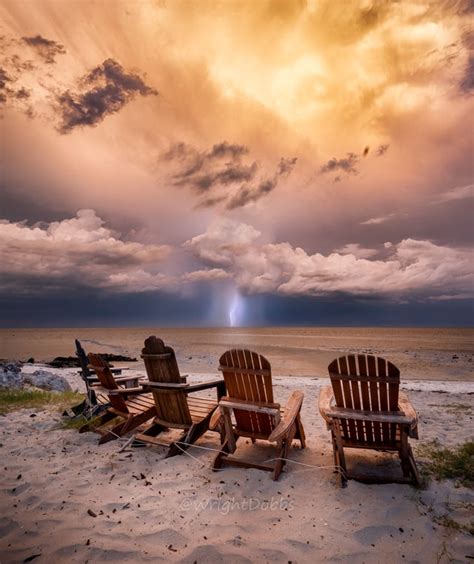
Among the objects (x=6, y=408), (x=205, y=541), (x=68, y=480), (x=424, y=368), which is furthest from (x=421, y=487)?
(x=424, y=368)

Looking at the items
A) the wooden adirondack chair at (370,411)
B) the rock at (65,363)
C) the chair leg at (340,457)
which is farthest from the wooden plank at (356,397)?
the rock at (65,363)

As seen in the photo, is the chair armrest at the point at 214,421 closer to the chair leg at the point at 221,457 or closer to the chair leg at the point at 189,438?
the chair leg at the point at 189,438

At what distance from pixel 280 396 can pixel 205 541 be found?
6.54 meters

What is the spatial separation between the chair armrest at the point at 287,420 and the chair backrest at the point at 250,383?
0.57 ft

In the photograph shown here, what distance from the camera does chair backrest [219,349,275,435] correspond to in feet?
11.6

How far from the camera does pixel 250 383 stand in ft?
11.9

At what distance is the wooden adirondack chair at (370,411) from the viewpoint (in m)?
3.20

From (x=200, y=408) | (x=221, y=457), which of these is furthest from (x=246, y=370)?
(x=200, y=408)

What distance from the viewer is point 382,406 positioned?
3.31 metres

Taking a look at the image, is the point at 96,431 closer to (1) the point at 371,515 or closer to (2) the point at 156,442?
(2) the point at 156,442

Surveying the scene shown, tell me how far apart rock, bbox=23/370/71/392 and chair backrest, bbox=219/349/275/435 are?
23.8 ft

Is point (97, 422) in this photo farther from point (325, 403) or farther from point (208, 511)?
point (325, 403)

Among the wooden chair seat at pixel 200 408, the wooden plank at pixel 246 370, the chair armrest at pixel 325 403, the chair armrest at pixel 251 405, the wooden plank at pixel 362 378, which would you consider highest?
the wooden plank at pixel 246 370

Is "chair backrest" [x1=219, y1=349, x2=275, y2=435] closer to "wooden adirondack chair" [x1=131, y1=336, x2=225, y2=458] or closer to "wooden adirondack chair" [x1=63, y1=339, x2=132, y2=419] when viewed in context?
"wooden adirondack chair" [x1=131, y1=336, x2=225, y2=458]
